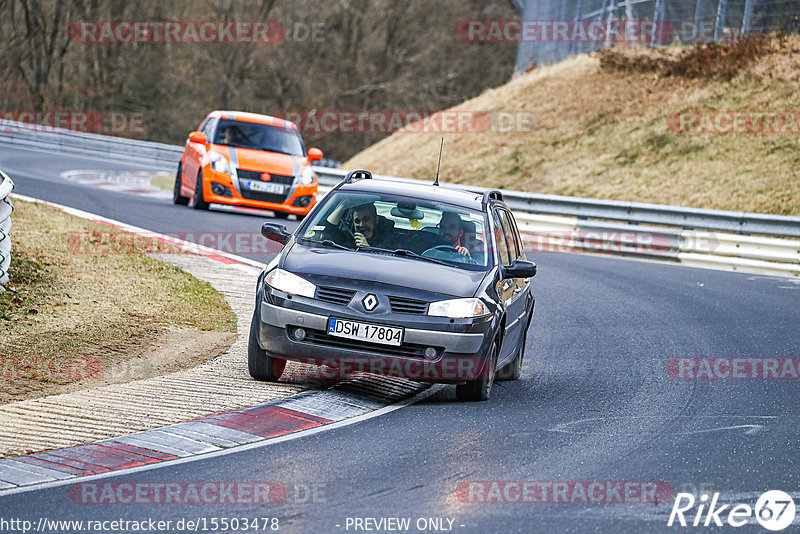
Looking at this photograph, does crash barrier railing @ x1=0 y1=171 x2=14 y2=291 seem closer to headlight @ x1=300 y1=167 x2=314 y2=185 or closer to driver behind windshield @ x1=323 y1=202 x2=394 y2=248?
driver behind windshield @ x1=323 y1=202 x2=394 y2=248

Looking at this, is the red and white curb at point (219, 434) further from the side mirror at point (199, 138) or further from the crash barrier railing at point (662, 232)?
the side mirror at point (199, 138)

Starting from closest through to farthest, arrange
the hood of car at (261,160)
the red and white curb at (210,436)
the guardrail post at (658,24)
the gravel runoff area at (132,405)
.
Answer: the red and white curb at (210,436) < the gravel runoff area at (132,405) < the hood of car at (261,160) < the guardrail post at (658,24)

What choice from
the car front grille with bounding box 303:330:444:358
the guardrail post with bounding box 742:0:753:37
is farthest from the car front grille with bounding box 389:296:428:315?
the guardrail post with bounding box 742:0:753:37

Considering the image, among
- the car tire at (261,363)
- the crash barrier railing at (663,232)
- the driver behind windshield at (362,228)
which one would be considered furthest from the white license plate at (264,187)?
the car tire at (261,363)

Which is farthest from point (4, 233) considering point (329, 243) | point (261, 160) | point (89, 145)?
point (89, 145)

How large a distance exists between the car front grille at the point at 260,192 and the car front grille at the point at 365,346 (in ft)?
42.9

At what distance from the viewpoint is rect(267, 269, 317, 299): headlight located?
8.46 metres

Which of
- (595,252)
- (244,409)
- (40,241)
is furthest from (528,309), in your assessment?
(595,252)

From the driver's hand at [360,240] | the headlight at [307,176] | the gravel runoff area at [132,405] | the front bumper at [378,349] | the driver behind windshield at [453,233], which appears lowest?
the gravel runoff area at [132,405]

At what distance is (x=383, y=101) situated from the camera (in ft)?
186

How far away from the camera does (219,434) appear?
23.6 feet

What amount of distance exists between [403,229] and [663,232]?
14243 mm

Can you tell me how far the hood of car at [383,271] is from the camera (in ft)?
27.7

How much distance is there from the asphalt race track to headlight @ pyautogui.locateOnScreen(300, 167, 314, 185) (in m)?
8.36
